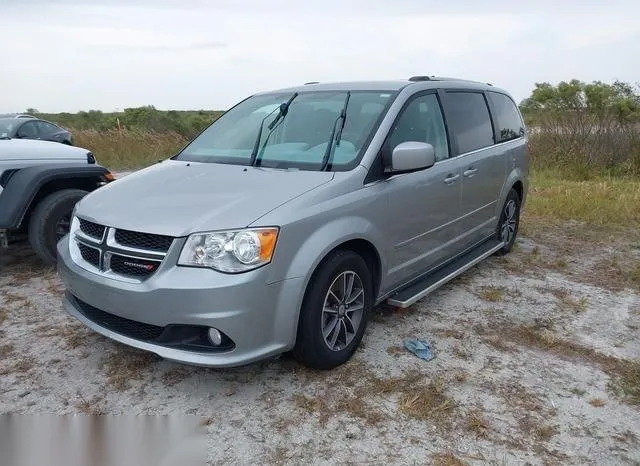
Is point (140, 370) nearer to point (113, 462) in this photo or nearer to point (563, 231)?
point (113, 462)

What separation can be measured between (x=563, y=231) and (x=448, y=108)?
3386mm

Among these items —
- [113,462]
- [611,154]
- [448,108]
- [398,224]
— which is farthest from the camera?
[611,154]

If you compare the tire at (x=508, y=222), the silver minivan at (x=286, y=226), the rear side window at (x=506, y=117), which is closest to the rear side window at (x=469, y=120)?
the silver minivan at (x=286, y=226)

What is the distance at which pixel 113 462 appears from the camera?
249 centimetres

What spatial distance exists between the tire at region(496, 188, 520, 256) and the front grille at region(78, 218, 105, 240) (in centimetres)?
385

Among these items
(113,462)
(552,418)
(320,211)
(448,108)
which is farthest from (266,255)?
(448,108)

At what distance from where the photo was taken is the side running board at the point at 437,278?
3793 millimetres

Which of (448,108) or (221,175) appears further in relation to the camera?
(448,108)

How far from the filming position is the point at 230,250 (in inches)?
109

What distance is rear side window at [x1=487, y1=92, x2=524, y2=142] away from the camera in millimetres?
5344

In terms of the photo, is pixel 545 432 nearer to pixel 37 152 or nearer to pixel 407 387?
pixel 407 387

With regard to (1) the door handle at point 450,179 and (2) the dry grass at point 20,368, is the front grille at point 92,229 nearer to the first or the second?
→ (2) the dry grass at point 20,368

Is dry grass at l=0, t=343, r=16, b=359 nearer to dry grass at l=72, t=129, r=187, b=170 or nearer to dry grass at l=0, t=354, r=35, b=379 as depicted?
dry grass at l=0, t=354, r=35, b=379

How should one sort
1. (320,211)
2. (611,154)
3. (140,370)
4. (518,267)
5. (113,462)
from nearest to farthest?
(113,462)
(320,211)
(140,370)
(518,267)
(611,154)
